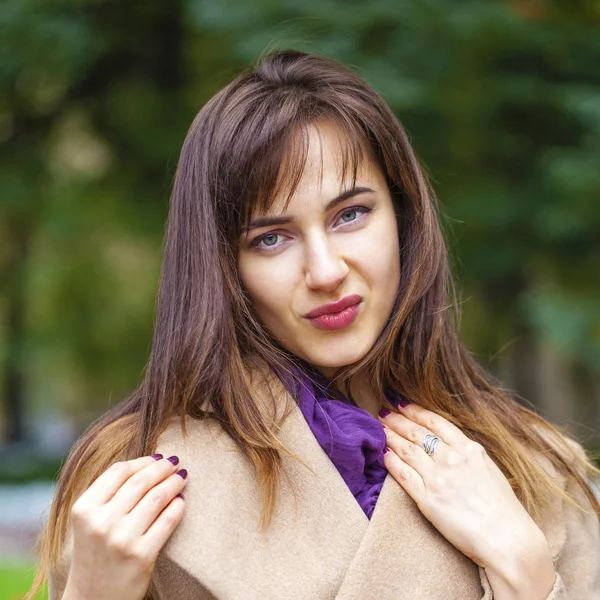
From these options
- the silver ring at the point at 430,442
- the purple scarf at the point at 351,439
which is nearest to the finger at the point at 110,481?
the purple scarf at the point at 351,439

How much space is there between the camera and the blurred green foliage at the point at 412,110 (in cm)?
445

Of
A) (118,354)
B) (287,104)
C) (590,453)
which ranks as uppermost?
(287,104)

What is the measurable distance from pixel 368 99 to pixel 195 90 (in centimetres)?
400

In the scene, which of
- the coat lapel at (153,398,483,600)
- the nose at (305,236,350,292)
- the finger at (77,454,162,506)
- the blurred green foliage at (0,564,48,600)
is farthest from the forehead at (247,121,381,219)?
the blurred green foliage at (0,564,48,600)

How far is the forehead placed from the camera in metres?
2.02

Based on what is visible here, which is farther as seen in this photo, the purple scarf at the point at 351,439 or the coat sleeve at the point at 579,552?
the coat sleeve at the point at 579,552

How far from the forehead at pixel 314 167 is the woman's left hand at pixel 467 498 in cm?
64

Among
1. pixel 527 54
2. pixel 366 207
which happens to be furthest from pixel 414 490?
pixel 527 54

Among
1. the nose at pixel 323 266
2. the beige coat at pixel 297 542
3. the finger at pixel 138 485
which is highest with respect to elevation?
the nose at pixel 323 266

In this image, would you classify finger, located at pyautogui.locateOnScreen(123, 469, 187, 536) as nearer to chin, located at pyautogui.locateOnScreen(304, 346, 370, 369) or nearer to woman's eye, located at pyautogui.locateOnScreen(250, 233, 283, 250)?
chin, located at pyautogui.locateOnScreen(304, 346, 370, 369)

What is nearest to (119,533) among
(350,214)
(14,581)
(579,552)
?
(350,214)

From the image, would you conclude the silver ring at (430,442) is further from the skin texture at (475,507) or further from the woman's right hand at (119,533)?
the woman's right hand at (119,533)

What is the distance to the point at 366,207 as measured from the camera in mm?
2123

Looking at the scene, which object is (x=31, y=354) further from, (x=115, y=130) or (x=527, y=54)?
(x=527, y=54)
